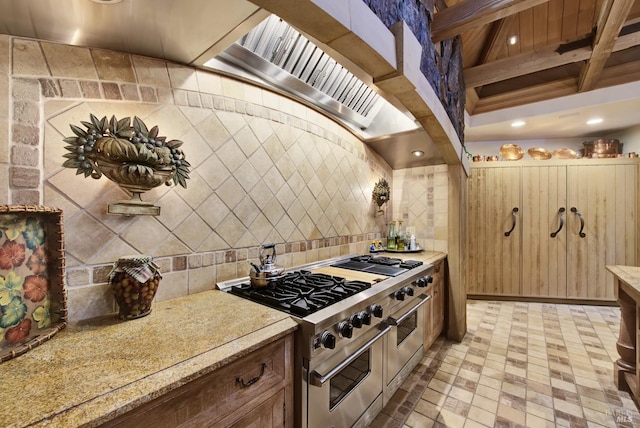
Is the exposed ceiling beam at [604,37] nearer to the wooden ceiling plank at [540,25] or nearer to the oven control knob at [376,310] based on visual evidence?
the wooden ceiling plank at [540,25]

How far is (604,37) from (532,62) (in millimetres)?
609

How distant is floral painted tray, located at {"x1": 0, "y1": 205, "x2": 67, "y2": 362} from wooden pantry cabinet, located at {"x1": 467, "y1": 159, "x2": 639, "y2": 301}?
14.7 feet

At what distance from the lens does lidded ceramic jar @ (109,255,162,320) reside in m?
1.02

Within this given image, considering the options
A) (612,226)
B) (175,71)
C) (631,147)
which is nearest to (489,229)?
(612,226)

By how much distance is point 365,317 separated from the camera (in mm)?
1368

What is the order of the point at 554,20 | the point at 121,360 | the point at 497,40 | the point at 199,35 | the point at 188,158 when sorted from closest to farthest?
1. the point at 121,360
2. the point at 199,35
3. the point at 188,158
4. the point at 554,20
5. the point at 497,40

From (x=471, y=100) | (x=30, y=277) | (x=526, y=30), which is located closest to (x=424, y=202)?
(x=471, y=100)

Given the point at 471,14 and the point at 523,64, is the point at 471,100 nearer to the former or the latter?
the point at 523,64

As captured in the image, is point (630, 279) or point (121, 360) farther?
point (630, 279)

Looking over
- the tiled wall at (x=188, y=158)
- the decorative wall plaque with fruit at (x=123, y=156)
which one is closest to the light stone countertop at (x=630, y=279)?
the tiled wall at (x=188, y=158)

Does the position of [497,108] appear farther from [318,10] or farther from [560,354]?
[318,10]

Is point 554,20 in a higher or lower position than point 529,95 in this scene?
higher

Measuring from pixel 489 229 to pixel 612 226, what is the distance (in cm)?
151

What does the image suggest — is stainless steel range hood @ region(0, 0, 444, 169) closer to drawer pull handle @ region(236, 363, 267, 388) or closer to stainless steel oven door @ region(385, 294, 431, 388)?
drawer pull handle @ region(236, 363, 267, 388)
